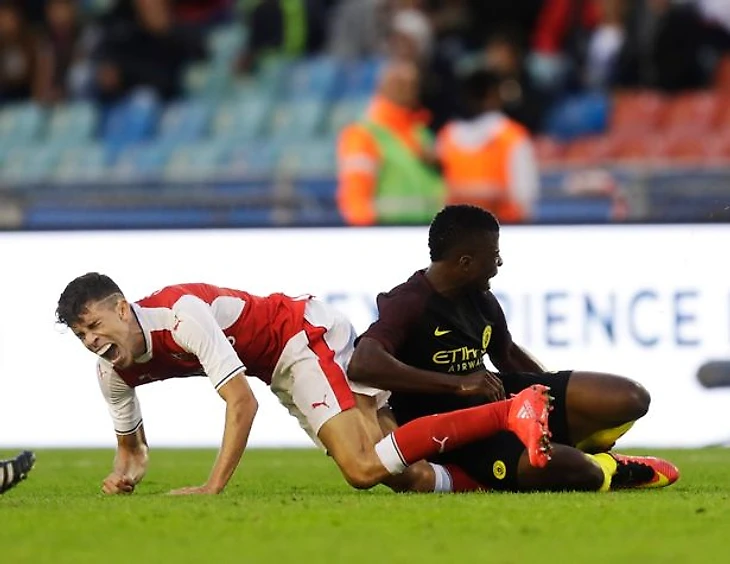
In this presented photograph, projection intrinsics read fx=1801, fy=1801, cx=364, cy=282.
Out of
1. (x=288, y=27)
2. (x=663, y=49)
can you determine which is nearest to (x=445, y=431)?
(x=663, y=49)

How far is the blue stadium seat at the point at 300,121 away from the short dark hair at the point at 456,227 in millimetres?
9448

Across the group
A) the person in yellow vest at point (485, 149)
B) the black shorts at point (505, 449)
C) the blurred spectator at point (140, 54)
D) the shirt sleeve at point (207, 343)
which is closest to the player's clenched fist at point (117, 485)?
the shirt sleeve at point (207, 343)

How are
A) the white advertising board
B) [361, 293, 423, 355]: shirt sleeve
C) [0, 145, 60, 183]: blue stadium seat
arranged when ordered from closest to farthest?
[361, 293, 423, 355]: shirt sleeve < the white advertising board < [0, 145, 60, 183]: blue stadium seat

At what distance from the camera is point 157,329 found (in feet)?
24.1

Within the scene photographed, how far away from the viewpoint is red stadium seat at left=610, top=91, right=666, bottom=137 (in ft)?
53.6

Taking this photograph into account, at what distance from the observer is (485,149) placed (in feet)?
45.6

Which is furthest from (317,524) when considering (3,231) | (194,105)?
(194,105)

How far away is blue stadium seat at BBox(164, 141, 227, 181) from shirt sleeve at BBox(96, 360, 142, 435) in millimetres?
8768

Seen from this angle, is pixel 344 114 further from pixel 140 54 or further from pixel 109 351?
pixel 109 351

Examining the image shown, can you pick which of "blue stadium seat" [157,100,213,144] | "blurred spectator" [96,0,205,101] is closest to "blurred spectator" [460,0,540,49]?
"blue stadium seat" [157,100,213,144]

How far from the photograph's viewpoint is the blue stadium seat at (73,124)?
17.9 m

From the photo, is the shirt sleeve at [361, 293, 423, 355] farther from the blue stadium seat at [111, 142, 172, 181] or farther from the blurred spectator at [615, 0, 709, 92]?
the blue stadium seat at [111, 142, 172, 181]

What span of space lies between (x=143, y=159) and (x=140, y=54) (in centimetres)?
116

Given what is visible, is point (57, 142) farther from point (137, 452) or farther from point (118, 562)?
Result: point (118, 562)
